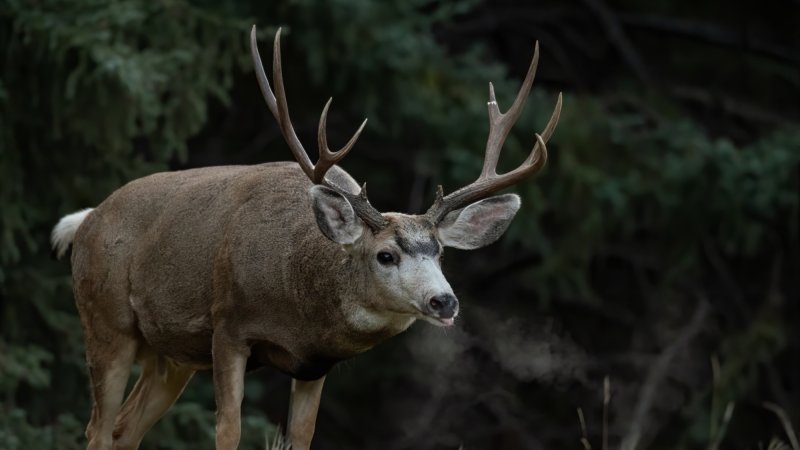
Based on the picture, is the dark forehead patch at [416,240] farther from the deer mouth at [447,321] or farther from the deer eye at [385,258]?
the deer mouth at [447,321]

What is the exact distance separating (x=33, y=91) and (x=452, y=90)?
426 cm

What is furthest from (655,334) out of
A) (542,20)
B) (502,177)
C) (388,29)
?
(502,177)

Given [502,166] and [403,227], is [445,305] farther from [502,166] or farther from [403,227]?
[502,166]

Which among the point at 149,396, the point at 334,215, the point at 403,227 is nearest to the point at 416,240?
the point at 403,227

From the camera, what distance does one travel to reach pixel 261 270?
758cm

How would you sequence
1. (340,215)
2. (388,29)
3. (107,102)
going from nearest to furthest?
(340,215)
(107,102)
(388,29)

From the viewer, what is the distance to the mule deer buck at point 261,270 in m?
7.31

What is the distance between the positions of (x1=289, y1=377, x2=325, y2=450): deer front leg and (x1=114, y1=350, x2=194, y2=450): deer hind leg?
82 cm

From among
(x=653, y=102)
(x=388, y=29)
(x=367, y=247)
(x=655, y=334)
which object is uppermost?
(x=367, y=247)

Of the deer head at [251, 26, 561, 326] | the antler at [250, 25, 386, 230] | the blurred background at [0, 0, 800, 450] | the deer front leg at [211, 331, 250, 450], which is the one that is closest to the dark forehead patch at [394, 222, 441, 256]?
the deer head at [251, 26, 561, 326]

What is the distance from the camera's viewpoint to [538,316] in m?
15.4

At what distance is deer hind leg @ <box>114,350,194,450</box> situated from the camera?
8508 millimetres

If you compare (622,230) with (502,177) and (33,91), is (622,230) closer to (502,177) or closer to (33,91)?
(33,91)

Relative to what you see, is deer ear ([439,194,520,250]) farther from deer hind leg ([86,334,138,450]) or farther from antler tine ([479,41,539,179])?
deer hind leg ([86,334,138,450])
